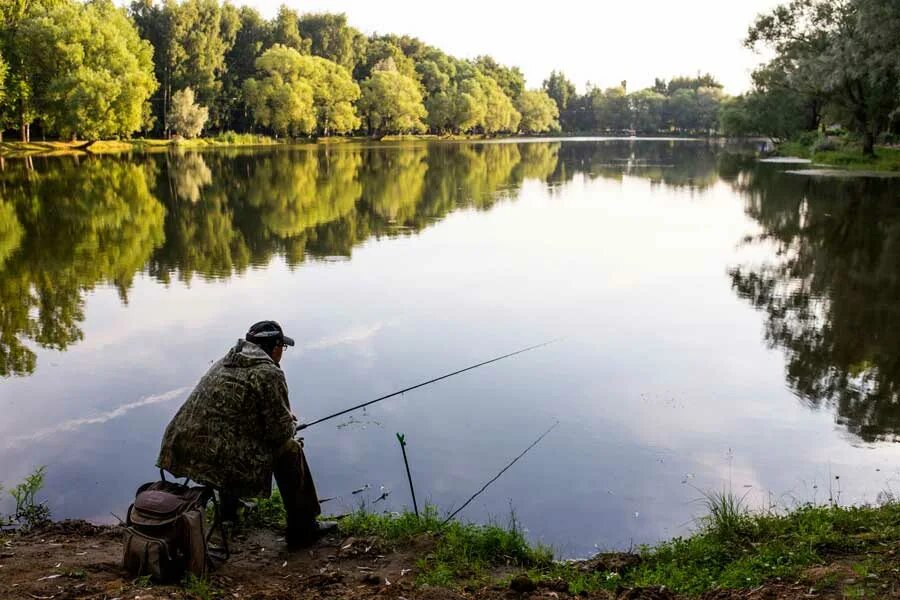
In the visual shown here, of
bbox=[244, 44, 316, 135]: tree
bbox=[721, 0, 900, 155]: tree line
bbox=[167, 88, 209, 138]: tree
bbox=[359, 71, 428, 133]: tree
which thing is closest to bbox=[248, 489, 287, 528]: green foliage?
bbox=[721, 0, 900, 155]: tree line

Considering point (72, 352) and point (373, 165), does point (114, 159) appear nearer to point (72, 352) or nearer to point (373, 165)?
point (373, 165)

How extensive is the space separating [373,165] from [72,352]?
140 feet

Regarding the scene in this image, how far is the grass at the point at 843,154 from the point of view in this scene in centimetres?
4500

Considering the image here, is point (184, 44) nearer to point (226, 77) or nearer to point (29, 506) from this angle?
point (226, 77)

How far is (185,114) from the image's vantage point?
3083 inches

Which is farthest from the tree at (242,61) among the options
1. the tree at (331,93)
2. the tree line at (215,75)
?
the tree at (331,93)

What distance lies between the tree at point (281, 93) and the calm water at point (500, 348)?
64.0m

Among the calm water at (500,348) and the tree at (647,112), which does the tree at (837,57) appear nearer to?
the calm water at (500,348)

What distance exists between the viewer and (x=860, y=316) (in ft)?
42.8

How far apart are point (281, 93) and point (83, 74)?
29090 mm

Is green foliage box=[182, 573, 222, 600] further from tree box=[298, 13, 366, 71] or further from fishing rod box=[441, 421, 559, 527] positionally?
tree box=[298, 13, 366, 71]

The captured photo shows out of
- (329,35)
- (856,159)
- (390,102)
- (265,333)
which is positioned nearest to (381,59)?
(329,35)

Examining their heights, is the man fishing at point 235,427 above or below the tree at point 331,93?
below

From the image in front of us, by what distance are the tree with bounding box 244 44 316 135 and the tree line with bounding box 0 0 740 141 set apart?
0.16m
